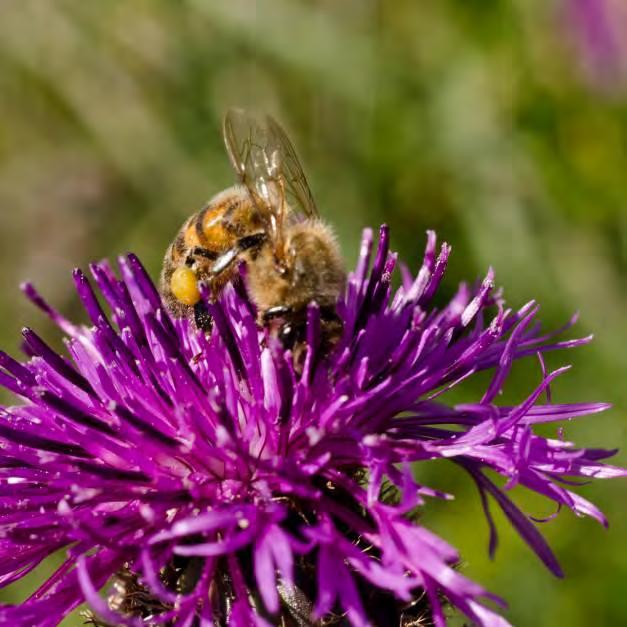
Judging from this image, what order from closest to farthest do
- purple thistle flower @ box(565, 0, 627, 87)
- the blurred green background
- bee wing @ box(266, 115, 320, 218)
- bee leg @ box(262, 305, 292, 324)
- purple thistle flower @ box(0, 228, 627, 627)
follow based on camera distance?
1. purple thistle flower @ box(0, 228, 627, 627)
2. bee leg @ box(262, 305, 292, 324)
3. bee wing @ box(266, 115, 320, 218)
4. the blurred green background
5. purple thistle flower @ box(565, 0, 627, 87)

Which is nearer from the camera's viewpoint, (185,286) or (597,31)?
(185,286)

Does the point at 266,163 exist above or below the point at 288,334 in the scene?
above

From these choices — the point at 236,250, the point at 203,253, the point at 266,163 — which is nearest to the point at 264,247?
the point at 236,250

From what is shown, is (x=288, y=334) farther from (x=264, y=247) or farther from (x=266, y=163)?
(x=266, y=163)

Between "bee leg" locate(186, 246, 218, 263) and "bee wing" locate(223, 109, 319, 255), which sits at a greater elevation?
"bee wing" locate(223, 109, 319, 255)

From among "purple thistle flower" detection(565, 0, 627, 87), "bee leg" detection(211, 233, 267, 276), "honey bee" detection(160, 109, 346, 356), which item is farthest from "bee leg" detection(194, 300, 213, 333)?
"purple thistle flower" detection(565, 0, 627, 87)

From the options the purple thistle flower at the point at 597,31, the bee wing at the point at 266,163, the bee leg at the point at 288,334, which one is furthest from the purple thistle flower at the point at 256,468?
the purple thistle flower at the point at 597,31

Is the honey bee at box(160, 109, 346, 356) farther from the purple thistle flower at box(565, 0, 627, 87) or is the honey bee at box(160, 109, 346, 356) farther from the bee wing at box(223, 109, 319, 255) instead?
Result: the purple thistle flower at box(565, 0, 627, 87)

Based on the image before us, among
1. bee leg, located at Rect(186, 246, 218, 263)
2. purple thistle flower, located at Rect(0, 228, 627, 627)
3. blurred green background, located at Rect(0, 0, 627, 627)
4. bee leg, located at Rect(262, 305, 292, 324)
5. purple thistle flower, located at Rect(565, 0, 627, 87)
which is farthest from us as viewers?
purple thistle flower, located at Rect(565, 0, 627, 87)
